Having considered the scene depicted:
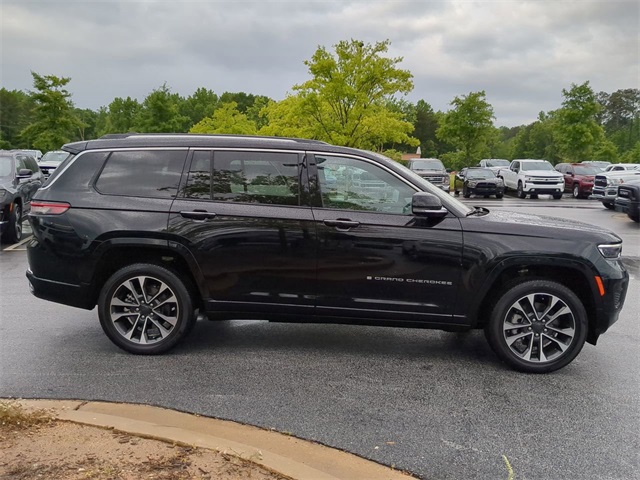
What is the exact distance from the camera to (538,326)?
4695mm

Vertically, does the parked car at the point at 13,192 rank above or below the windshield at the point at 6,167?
below

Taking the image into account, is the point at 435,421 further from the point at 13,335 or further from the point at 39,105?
the point at 39,105

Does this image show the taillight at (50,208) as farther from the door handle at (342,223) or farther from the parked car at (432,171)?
the parked car at (432,171)

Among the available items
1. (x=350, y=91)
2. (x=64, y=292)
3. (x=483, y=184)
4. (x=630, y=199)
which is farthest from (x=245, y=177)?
(x=483, y=184)

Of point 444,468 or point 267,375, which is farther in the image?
point 267,375

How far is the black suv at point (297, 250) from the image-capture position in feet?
15.4

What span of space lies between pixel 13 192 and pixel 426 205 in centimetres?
954

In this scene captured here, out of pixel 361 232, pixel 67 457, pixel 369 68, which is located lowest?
pixel 67 457

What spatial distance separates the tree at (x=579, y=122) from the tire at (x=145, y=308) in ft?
156

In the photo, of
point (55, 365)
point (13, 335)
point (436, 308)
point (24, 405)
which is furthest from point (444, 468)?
point (13, 335)

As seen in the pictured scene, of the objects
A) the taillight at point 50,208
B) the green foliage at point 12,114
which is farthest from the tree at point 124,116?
the taillight at point 50,208

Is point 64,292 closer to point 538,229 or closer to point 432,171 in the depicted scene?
point 538,229

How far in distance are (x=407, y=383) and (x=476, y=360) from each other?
0.91 metres

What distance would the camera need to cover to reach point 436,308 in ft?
Result: 15.6
